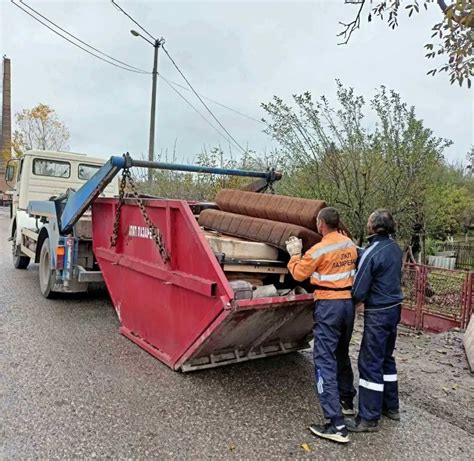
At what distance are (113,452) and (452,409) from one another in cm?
278

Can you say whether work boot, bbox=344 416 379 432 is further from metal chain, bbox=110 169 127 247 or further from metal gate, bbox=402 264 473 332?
metal gate, bbox=402 264 473 332

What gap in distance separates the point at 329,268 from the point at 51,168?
724cm

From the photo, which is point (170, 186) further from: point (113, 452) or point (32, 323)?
→ point (113, 452)

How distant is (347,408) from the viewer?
3.64 metres

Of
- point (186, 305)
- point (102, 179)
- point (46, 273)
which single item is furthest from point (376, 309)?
point (46, 273)

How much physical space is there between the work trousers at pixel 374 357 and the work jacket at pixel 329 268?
280 mm

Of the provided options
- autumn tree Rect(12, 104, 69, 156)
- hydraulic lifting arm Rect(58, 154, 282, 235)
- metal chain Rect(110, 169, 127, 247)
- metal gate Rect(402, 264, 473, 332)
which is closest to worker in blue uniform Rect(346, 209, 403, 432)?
hydraulic lifting arm Rect(58, 154, 282, 235)

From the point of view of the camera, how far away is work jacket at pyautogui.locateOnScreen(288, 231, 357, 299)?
340 cm

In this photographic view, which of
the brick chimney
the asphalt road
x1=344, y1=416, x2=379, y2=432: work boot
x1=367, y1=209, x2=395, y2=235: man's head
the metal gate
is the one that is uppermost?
the brick chimney

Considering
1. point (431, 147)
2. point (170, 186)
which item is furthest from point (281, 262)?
point (170, 186)

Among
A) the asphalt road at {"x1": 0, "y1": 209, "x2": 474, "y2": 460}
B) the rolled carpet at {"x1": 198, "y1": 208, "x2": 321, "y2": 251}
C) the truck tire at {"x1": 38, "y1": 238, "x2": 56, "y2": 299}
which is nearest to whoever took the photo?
the asphalt road at {"x1": 0, "y1": 209, "x2": 474, "y2": 460}

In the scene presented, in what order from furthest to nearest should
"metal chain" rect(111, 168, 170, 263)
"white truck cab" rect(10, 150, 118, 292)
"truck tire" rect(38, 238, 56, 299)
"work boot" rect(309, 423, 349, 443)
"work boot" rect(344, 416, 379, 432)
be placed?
1. "white truck cab" rect(10, 150, 118, 292)
2. "truck tire" rect(38, 238, 56, 299)
3. "metal chain" rect(111, 168, 170, 263)
4. "work boot" rect(344, 416, 379, 432)
5. "work boot" rect(309, 423, 349, 443)

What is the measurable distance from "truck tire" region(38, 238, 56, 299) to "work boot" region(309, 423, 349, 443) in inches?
176

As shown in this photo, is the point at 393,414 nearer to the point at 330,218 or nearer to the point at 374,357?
the point at 374,357
